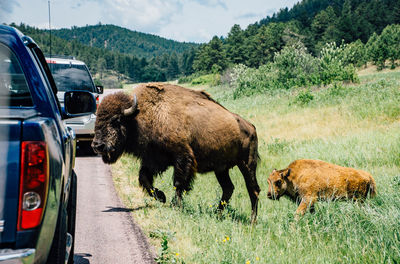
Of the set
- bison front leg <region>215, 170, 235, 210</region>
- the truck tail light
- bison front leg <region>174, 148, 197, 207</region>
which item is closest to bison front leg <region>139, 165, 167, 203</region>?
bison front leg <region>174, 148, 197, 207</region>

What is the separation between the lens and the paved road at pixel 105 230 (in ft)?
13.4

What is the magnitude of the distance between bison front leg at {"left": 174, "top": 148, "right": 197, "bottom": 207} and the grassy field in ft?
0.92

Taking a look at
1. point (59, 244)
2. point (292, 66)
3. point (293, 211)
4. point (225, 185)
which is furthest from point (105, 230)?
point (292, 66)

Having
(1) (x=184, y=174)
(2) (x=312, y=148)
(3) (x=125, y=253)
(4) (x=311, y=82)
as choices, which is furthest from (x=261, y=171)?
(4) (x=311, y=82)

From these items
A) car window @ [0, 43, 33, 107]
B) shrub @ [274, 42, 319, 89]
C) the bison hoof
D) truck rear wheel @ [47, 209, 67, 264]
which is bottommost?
the bison hoof

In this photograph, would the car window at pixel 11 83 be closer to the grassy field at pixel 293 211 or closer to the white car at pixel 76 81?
the grassy field at pixel 293 211

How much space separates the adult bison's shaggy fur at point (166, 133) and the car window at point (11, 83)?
3.17 m

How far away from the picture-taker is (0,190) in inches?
64.7

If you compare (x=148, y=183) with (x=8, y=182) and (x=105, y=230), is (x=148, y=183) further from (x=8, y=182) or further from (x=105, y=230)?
(x=8, y=182)

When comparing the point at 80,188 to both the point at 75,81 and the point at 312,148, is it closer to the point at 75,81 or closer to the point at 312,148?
the point at 75,81

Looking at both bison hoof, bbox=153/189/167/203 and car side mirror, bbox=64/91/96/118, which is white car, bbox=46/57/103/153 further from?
car side mirror, bbox=64/91/96/118

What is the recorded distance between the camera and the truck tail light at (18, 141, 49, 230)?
1685 millimetres

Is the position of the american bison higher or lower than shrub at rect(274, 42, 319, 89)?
lower

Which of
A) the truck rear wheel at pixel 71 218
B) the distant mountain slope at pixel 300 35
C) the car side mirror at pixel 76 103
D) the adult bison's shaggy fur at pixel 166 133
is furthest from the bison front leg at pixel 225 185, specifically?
the distant mountain slope at pixel 300 35
